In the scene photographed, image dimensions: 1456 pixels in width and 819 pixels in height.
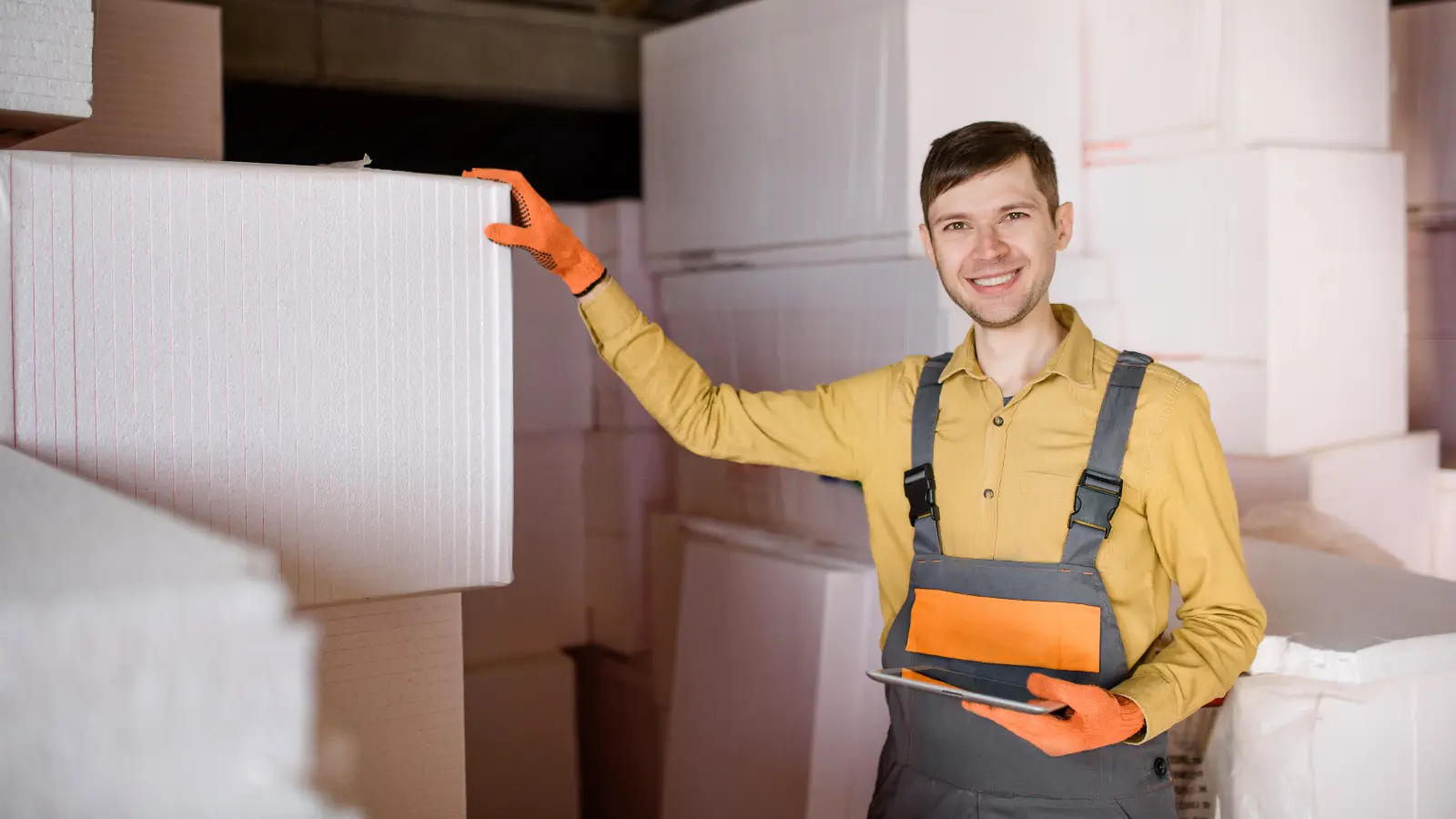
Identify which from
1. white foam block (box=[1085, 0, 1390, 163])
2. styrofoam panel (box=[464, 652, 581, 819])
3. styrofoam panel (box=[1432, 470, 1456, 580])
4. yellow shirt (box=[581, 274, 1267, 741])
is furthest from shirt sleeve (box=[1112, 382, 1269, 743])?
styrofoam panel (box=[464, 652, 581, 819])

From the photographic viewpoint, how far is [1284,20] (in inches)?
112

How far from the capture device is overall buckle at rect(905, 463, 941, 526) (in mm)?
1659

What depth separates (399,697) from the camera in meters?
1.38

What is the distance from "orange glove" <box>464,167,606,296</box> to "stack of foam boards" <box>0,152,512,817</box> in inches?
1.3

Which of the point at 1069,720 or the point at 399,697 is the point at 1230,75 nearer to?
the point at 1069,720

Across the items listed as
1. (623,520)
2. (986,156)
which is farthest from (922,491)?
→ (623,520)

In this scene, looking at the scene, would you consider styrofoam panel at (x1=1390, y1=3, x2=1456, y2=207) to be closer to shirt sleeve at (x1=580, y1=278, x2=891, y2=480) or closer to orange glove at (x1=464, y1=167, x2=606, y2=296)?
shirt sleeve at (x1=580, y1=278, x2=891, y2=480)

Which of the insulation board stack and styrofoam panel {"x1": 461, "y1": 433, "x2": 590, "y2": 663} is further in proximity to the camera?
styrofoam panel {"x1": 461, "y1": 433, "x2": 590, "y2": 663}

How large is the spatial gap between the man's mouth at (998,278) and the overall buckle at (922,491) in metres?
0.27

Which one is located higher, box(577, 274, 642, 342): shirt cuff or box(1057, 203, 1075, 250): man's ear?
box(1057, 203, 1075, 250): man's ear

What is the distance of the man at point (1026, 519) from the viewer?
60.4 inches

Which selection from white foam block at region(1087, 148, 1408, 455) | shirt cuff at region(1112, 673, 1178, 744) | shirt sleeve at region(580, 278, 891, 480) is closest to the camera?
shirt cuff at region(1112, 673, 1178, 744)

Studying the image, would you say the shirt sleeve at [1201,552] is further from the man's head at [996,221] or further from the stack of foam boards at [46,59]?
the stack of foam boards at [46,59]

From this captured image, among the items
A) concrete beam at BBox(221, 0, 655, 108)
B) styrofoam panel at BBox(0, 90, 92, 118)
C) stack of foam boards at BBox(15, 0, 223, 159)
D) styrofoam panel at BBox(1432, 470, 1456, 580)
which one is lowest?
styrofoam panel at BBox(1432, 470, 1456, 580)
